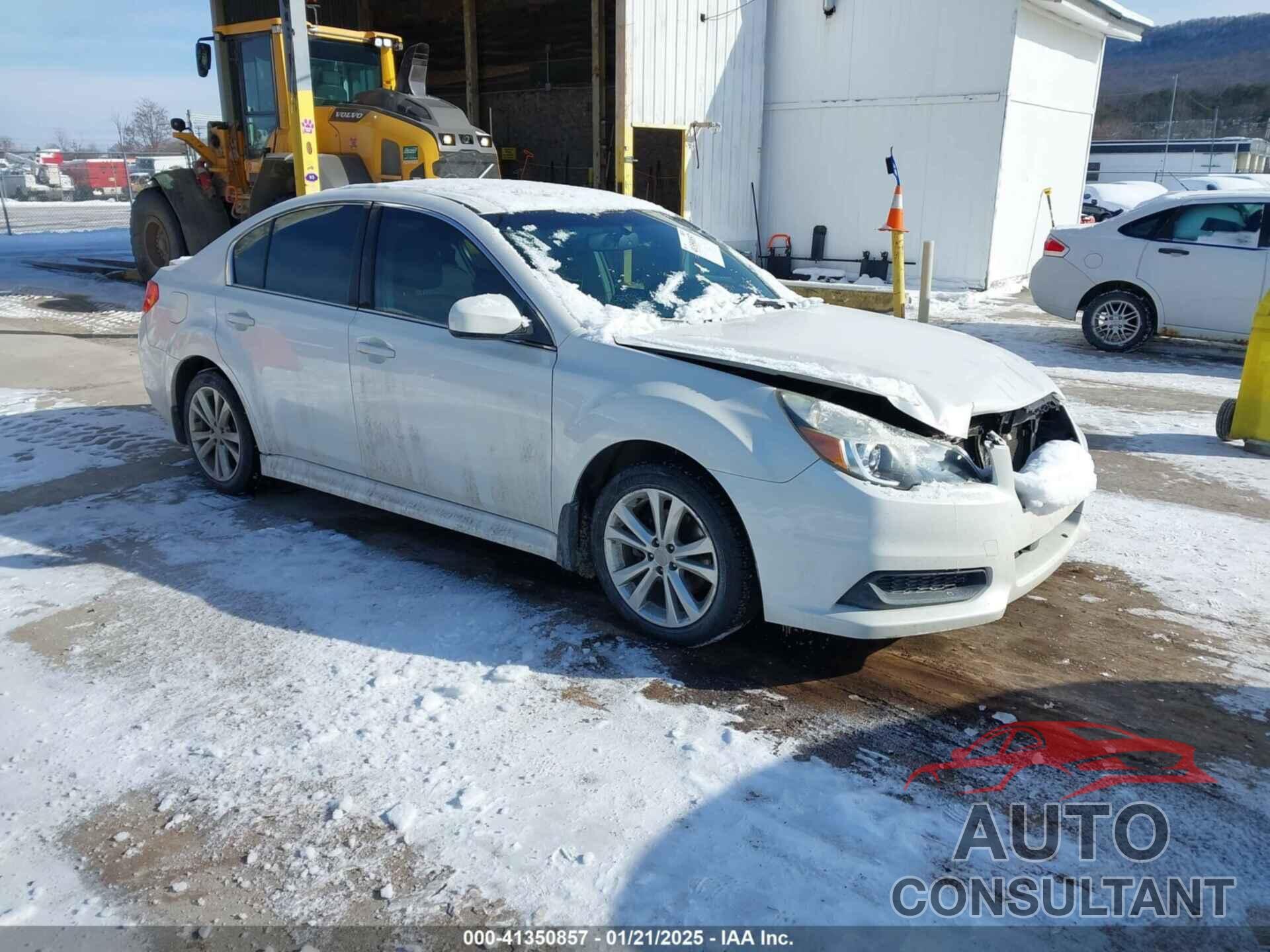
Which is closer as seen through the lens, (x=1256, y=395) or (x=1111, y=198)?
(x=1256, y=395)

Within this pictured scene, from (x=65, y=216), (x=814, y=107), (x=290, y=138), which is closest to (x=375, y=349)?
(x=290, y=138)

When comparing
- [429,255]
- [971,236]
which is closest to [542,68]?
[971,236]

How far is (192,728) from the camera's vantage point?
322 cm

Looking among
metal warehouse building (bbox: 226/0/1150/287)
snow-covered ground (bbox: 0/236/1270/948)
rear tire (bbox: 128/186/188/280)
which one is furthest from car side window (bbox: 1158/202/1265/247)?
rear tire (bbox: 128/186/188/280)

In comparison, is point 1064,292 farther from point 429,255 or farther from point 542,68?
point 542,68

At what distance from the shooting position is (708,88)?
1530 centimetres

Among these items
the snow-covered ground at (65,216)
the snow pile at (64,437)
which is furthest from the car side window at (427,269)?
the snow-covered ground at (65,216)

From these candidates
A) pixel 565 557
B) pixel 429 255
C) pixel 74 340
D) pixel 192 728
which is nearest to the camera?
pixel 192 728

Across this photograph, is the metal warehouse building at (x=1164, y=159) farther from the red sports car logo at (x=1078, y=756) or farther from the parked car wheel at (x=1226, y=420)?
the red sports car logo at (x=1078, y=756)

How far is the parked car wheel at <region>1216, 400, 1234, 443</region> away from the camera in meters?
6.77

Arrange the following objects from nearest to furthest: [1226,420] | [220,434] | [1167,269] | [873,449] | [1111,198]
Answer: [873,449], [220,434], [1226,420], [1167,269], [1111,198]

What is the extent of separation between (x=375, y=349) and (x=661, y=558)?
5.67 feet

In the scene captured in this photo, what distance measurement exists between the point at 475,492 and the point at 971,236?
43.0 feet

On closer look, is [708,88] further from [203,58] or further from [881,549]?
[881,549]
